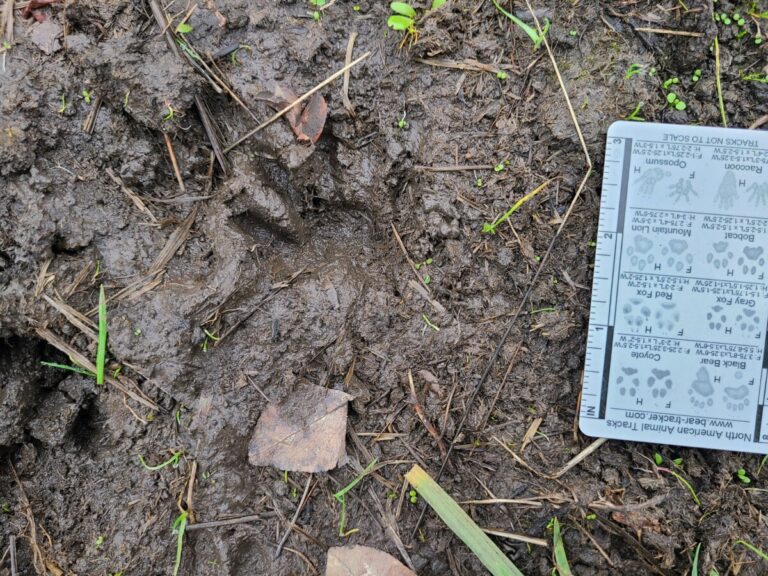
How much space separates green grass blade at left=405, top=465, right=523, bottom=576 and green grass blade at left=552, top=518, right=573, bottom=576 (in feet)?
0.49

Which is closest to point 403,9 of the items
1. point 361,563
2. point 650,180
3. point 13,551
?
point 650,180

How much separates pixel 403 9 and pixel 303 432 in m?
1.59

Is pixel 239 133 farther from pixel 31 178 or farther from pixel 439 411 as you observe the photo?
pixel 439 411

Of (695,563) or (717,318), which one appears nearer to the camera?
(695,563)

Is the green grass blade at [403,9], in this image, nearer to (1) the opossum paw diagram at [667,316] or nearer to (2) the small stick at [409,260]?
(2) the small stick at [409,260]

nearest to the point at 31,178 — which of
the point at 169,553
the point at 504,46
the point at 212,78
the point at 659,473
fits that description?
the point at 212,78

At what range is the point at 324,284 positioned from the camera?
192 centimetres

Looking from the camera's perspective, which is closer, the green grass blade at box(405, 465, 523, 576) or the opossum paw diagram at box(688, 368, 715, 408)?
the green grass blade at box(405, 465, 523, 576)

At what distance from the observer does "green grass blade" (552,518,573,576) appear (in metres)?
1.76

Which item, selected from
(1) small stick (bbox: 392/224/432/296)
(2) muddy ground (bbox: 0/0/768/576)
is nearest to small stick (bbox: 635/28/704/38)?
(2) muddy ground (bbox: 0/0/768/576)

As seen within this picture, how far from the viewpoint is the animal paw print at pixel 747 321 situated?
1.85 m

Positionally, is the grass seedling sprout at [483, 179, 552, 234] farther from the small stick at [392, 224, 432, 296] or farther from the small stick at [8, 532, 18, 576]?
the small stick at [8, 532, 18, 576]

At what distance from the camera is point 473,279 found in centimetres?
191

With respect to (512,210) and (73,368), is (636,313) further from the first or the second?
(73,368)
